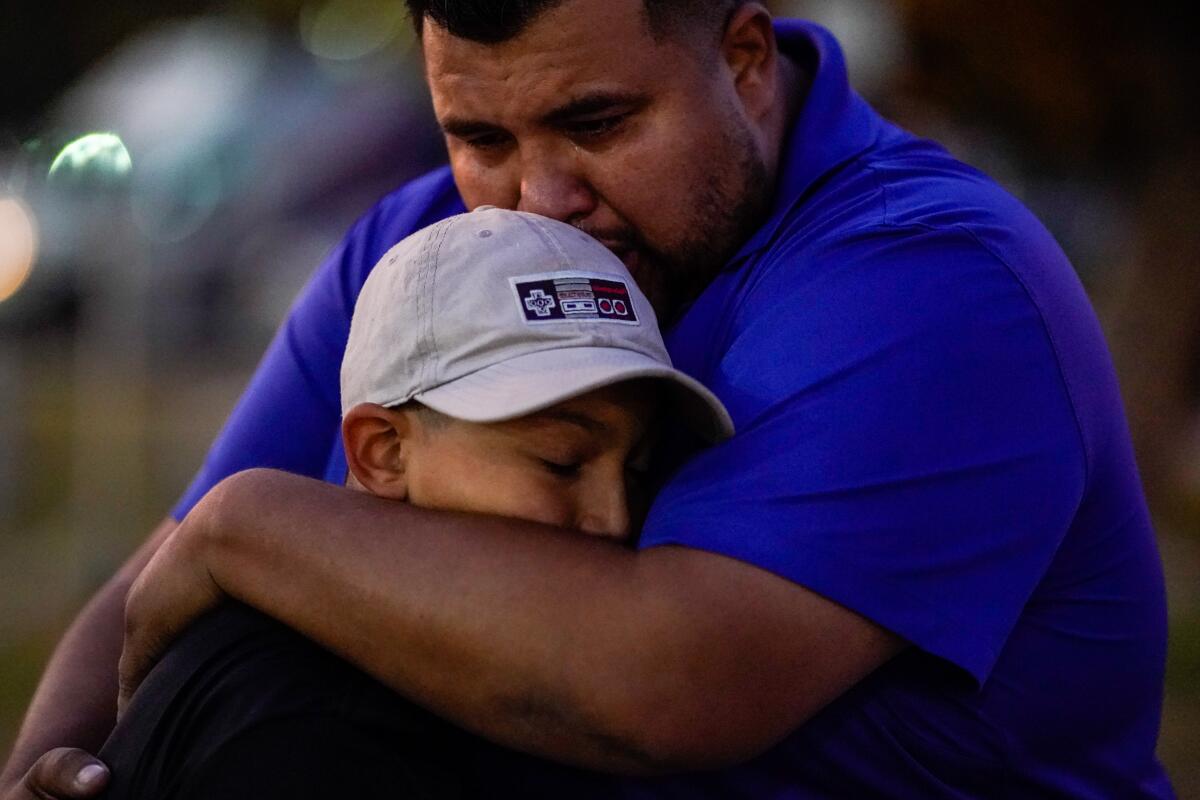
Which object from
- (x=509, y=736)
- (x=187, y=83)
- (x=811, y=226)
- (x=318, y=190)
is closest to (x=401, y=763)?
(x=509, y=736)

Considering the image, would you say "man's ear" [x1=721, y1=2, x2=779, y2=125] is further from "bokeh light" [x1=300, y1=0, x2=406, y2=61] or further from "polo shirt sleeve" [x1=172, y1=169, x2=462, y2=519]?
"bokeh light" [x1=300, y1=0, x2=406, y2=61]

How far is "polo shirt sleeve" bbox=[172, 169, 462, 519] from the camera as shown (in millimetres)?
3229

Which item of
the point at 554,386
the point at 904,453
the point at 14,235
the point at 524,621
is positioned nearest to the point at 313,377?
the point at 554,386

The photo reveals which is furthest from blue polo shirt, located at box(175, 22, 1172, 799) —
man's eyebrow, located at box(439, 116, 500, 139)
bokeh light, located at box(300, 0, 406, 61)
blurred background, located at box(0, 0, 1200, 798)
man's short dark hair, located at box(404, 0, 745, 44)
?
bokeh light, located at box(300, 0, 406, 61)

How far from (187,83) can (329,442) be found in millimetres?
8447

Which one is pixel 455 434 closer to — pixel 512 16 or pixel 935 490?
pixel 935 490

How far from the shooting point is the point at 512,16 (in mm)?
2650

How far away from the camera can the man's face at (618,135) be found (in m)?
2.66

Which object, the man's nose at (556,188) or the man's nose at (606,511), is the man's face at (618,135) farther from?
the man's nose at (606,511)

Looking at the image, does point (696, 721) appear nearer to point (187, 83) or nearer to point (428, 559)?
point (428, 559)

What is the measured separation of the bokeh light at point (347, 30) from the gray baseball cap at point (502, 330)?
13.5m

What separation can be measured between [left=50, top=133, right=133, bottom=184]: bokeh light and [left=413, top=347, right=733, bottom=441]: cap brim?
1997 millimetres

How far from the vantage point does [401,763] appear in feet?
6.25

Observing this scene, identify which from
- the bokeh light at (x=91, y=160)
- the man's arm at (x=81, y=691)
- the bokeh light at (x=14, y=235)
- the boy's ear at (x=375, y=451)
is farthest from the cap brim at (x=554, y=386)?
the bokeh light at (x=14, y=235)
